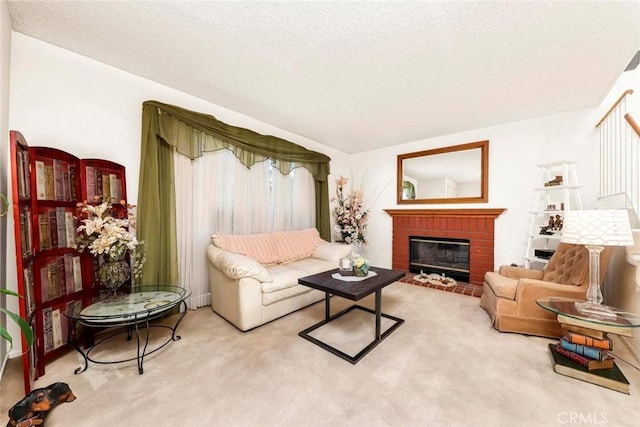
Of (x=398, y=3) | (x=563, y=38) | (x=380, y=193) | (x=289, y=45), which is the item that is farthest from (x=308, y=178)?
(x=563, y=38)

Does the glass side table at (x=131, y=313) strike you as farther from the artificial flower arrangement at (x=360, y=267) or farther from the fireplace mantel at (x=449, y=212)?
the fireplace mantel at (x=449, y=212)

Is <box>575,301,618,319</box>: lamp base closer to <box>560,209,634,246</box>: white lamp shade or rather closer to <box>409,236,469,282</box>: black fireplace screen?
<box>560,209,634,246</box>: white lamp shade

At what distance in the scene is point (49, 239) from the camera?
5.78 feet

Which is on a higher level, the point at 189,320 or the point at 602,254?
the point at 602,254

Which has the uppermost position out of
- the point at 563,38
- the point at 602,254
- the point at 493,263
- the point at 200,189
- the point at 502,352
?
the point at 563,38

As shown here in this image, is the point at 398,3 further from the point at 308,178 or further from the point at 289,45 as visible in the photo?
the point at 308,178

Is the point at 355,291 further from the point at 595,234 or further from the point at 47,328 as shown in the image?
the point at 47,328

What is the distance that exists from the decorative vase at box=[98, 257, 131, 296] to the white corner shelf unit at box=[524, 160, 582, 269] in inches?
168

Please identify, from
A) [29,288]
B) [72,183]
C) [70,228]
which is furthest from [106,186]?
[29,288]

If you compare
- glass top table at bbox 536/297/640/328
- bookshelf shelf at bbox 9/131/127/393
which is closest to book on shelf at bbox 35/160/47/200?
bookshelf shelf at bbox 9/131/127/393

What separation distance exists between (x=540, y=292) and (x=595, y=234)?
0.73m

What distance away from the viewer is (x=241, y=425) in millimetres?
1263

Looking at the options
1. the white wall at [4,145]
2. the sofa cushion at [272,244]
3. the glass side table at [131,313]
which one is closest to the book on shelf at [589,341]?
the sofa cushion at [272,244]

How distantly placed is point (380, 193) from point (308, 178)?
1429mm
